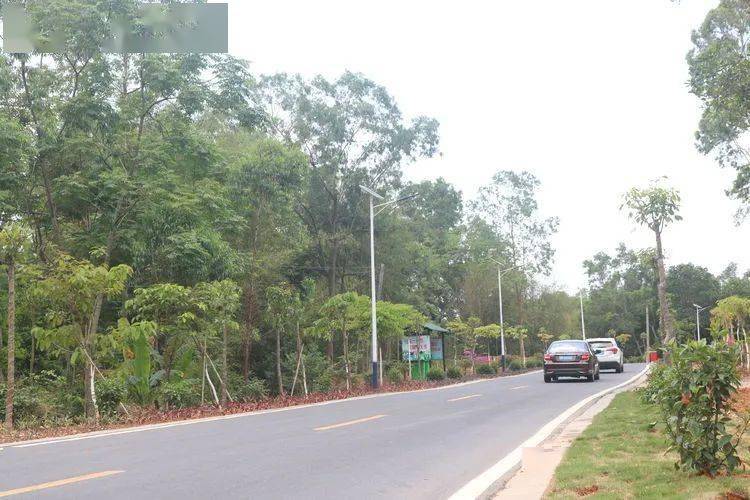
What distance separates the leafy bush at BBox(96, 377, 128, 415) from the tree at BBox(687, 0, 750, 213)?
51.6 feet

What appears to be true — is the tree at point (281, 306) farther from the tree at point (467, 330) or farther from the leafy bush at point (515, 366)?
the leafy bush at point (515, 366)

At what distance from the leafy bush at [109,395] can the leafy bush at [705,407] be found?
13.8 meters

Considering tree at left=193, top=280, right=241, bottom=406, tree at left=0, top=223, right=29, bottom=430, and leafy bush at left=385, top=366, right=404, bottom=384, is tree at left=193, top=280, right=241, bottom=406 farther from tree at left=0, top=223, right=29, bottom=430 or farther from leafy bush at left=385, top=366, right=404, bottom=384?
leafy bush at left=385, top=366, right=404, bottom=384

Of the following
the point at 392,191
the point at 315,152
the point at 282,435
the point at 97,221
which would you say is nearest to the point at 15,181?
the point at 97,221

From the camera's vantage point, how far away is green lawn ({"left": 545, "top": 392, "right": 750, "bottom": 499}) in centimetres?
621

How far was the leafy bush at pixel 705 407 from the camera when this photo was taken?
654cm

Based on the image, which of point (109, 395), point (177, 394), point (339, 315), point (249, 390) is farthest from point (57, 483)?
point (339, 315)

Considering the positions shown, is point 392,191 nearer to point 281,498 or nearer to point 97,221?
point 97,221

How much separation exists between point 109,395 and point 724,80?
16.4m

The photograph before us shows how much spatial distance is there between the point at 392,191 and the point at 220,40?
21.2m

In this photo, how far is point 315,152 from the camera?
1587 inches

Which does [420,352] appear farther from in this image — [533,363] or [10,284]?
[10,284]

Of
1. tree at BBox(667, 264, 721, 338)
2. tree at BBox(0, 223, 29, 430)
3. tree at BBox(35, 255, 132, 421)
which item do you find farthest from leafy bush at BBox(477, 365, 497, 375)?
tree at BBox(667, 264, 721, 338)

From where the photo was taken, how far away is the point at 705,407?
261 inches
